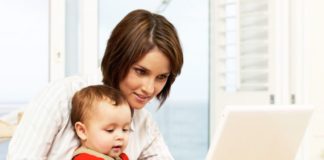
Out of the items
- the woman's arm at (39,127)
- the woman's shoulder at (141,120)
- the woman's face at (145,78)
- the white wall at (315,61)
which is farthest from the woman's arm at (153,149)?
the white wall at (315,61)

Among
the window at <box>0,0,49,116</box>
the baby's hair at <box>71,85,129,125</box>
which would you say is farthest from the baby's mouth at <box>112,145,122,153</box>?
the window at <box>0,0,49,116</box>

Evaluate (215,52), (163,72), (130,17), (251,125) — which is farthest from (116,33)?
(215,52)

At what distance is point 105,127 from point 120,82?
5.6 inches

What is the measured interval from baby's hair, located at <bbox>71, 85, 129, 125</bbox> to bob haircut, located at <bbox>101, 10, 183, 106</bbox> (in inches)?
2.6

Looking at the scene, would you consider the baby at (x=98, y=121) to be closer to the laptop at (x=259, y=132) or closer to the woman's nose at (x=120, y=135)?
the woman's nose at (x=120, y=135)

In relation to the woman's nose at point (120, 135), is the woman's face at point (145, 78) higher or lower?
higher

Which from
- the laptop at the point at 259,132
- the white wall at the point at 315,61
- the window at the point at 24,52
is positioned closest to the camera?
the laptop at the point at 259,132

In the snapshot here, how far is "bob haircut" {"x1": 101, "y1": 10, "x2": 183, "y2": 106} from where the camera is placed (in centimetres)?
133

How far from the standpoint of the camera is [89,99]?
130 cm

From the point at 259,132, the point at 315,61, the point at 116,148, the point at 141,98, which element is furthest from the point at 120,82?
the point at 315,61

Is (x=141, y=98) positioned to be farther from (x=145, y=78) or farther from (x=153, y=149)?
(x=153, y=149)

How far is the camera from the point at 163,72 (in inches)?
53.1

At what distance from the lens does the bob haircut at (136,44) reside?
4.38 feet

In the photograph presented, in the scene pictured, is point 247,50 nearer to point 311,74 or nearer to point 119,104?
point 311,74
